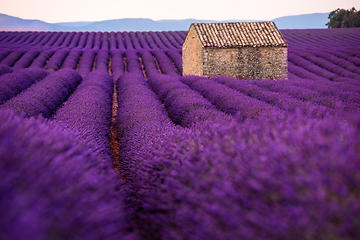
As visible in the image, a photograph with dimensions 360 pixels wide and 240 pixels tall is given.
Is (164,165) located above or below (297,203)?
below

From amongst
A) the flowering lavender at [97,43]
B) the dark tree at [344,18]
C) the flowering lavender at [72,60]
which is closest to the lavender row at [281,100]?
the flowering lavender at [72,60]

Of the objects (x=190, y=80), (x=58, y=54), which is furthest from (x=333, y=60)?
(x=58, y=54)

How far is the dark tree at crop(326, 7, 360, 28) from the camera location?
2175 inches

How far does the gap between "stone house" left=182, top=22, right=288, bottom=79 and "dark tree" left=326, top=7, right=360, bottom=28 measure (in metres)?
50.7

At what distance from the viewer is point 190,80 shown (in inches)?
491

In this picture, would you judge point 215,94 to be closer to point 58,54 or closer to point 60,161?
point 60,161

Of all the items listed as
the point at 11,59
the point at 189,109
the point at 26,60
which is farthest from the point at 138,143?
the point at 11,59

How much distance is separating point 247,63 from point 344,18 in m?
53.7

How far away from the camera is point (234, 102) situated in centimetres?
709

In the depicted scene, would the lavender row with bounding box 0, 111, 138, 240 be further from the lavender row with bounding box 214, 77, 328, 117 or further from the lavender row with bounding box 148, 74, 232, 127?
the lavender row with bounding box 214, 77, 328, 117

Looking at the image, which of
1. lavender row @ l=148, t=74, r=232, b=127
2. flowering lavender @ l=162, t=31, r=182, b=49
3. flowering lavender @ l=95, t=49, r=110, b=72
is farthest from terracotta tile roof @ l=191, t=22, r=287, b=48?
flowering lavender @ l=162, t=31, r=182, b=49

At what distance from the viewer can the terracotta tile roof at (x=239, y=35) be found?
15141 mm

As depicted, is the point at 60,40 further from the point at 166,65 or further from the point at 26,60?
the point at 166,65

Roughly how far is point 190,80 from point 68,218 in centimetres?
1150
